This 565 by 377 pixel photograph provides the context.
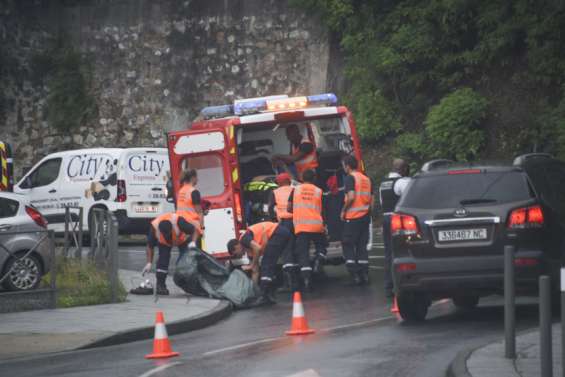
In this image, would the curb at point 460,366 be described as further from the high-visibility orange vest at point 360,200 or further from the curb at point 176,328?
the high-visibility orange vest at point 360,200

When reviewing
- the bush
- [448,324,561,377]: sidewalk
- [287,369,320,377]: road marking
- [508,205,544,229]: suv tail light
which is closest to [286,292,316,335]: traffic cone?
[508,205,544,229]: suv tail light

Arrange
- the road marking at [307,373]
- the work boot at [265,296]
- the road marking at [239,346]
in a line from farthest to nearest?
the work boot at [265,296] < the road marking at [239,346] < the road marking at [307,373]

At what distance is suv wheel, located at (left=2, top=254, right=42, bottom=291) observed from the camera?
1811cm

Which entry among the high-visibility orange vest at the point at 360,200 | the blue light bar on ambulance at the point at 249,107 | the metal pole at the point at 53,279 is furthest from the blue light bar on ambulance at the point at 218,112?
the metal pole at the point at 53,279

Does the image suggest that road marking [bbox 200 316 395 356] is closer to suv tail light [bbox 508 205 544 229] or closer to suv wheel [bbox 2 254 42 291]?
suv tail light [bbox 508 205 544 229]

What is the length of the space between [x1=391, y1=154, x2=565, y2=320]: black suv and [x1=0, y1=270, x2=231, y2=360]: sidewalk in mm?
2681

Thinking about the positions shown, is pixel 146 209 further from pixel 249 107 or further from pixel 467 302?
pixel 467 302

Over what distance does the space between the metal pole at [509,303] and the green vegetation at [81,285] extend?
766cm

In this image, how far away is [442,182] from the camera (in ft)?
47.2

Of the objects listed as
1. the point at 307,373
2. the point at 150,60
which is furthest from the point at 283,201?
the point at 150,60

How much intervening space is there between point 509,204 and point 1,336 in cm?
527

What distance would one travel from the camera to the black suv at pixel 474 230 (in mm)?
13859

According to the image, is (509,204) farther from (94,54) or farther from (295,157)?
(94,54)

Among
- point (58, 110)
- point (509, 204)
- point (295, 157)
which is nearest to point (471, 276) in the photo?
point (509, 204)
